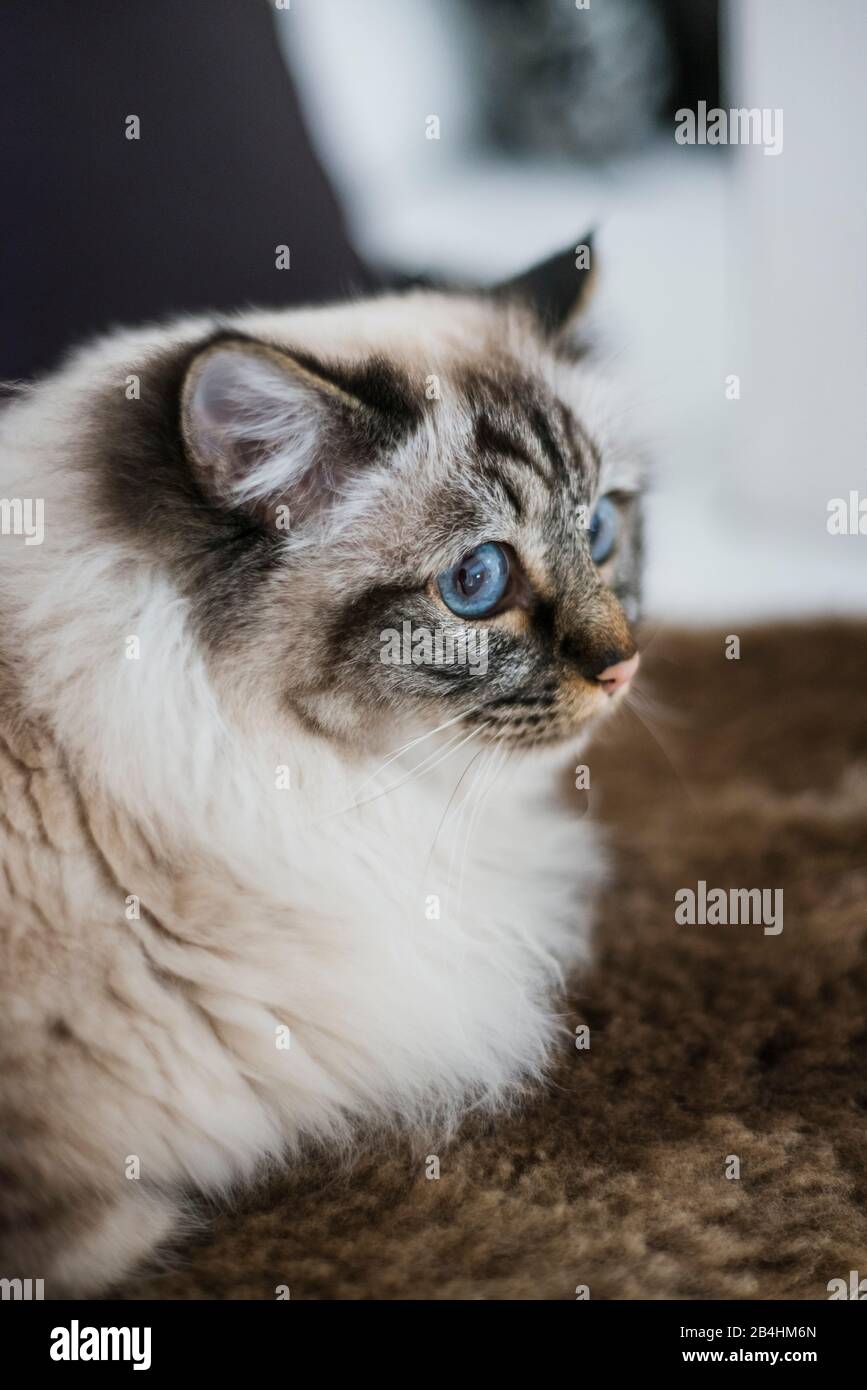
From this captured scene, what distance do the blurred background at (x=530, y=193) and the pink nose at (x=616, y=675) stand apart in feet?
1.53

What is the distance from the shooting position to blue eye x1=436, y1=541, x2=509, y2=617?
108 cm

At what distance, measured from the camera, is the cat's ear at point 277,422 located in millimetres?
944

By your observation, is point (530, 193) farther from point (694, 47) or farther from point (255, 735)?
point (255, 735)

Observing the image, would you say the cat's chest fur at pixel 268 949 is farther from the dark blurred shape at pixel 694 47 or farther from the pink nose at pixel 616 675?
the dark blurred shape at pixel 694 47

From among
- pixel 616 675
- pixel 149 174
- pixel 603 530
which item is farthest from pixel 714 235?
pixel 616 675

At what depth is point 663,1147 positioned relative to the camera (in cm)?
104

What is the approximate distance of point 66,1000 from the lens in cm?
96

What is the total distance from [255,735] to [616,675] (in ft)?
1.25

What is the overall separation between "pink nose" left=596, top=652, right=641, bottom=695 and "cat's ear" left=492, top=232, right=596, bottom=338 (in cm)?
44

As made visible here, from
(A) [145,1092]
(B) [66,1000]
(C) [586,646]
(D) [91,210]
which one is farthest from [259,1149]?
(D) [91,210]

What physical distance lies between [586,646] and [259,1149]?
0.58m

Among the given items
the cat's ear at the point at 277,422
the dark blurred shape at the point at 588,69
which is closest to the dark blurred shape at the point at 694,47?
the dark blurred shape at the point at 588,69
